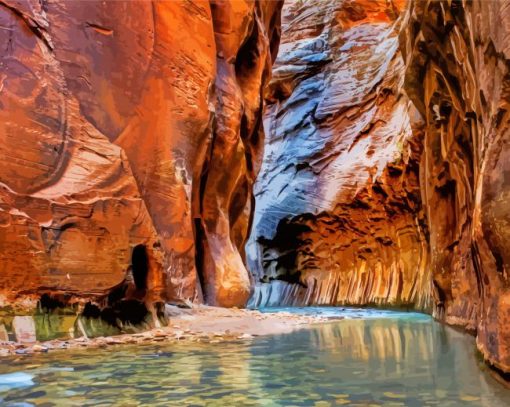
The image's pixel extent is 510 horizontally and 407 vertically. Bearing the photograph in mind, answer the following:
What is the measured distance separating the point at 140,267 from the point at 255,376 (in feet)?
13.2

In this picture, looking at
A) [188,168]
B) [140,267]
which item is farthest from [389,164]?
[140,267]

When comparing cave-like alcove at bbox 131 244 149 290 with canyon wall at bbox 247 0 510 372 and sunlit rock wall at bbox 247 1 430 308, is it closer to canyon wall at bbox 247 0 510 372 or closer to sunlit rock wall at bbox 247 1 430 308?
canyon wall at bbox 247 0 510 372

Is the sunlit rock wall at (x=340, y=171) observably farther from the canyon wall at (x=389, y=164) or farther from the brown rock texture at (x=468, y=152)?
the brown rock texture at (x=468, y=152)

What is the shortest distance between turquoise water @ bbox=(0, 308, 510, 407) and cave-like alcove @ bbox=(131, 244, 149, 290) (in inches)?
70.8

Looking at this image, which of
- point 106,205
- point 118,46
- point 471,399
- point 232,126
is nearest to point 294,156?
point 232,126

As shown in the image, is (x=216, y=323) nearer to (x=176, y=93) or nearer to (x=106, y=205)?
(x=106, y=205)

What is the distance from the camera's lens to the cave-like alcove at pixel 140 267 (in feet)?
24.3

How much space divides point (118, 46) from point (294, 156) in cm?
1352

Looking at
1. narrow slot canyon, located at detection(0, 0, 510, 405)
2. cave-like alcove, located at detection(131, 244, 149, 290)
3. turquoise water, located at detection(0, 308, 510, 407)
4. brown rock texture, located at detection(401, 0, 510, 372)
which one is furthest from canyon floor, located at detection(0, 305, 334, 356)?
brown rock texture, located at detection(401, 0, 510, 372)

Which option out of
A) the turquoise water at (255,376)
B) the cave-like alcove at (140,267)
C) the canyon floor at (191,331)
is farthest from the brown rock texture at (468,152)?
the cave-like alcove at (140,267)

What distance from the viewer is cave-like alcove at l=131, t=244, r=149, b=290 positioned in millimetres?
7395

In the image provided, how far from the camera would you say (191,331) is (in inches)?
279

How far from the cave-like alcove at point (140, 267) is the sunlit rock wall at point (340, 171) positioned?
345 inches

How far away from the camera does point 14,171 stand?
20.0 feet
